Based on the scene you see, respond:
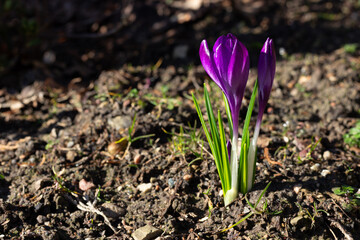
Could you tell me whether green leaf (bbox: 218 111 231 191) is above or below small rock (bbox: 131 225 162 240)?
above

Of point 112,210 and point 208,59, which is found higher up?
point 208,59

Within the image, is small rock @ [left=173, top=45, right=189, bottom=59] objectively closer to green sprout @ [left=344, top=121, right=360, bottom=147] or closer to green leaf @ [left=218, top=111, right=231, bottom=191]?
green sprout @ [left=344, top=121, right=360, bottom=147]

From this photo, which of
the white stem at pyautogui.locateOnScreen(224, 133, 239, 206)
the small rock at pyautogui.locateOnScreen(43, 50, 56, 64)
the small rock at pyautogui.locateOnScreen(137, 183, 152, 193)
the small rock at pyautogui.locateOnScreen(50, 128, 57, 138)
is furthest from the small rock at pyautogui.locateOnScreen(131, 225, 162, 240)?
the small rock at pyautogui.locateOnScreen(43, 50, 56, 64)

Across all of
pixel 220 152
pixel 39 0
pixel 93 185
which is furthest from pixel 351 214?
pixel 39 0

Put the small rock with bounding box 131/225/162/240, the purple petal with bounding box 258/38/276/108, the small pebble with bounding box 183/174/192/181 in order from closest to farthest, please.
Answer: the purple petal with bounding box 258/38/276/108
the small rock with bounding box 131/225/162/240
the small pebble with bounding box 183/174/192/181

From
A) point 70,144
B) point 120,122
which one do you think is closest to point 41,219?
point 70,144

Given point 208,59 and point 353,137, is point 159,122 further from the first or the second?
point 353,137

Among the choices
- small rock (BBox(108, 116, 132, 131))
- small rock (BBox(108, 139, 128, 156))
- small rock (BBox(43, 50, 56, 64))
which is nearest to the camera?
small rock (BBox(108, 139, 128, 156))
